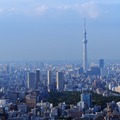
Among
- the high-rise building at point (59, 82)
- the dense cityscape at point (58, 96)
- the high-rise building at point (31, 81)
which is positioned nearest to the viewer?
the dense cityscape at point (58, 96)

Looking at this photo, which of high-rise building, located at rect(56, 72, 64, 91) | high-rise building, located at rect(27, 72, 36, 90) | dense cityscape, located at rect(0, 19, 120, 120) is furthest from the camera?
high-rise building, located at rect(56, 72, 64, 91)

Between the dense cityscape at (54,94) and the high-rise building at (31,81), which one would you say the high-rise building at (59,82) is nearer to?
the dense cityscape at (54,94)

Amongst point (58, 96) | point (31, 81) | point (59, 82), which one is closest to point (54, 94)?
point (58, 96)

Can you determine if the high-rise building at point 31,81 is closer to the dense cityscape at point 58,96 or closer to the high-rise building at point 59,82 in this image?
the dense cityscape at point 58,96

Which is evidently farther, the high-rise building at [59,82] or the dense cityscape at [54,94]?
the high-rise building at [59,82]

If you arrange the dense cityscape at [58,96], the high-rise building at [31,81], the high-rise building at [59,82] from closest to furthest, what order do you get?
the dense cityscape at [58,96]
the high-rise building at [31,81]
the high-rise building at [59,82]

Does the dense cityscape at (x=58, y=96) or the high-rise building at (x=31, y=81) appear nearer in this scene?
the dense cityscape at (x=58, y=96)

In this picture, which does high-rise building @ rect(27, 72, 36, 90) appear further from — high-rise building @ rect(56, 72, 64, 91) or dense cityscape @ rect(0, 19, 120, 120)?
high-rise building @ rect(56, 72, 64, 91)

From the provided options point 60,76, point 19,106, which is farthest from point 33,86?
point 19,106

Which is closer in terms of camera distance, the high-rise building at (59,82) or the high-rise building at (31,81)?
the high-rise building at (31,81)

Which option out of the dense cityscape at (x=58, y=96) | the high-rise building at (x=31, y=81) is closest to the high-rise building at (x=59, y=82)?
the dense cityscape at (x=58, y=96)

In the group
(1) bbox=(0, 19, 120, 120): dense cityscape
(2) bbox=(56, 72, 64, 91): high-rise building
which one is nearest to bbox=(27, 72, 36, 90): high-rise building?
(1) bbox=(0, 19, 120, 120): dense cityscape

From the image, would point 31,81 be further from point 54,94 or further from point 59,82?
point 54,94
